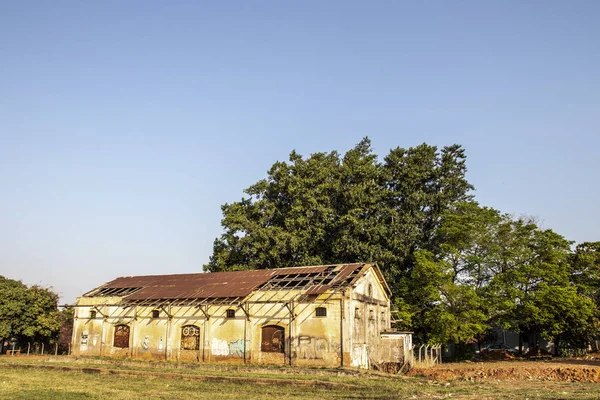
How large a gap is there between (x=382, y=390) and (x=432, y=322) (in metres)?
19.2

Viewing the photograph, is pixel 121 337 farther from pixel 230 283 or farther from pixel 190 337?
pixel 230 283

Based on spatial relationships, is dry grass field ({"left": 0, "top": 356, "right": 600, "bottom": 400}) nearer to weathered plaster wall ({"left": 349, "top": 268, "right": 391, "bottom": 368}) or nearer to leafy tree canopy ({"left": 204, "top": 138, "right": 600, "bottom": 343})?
weathered plaster wall ({"left": 349, "top": 268, "right": 391, "bottom": 368})

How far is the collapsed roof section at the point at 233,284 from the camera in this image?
31.5m

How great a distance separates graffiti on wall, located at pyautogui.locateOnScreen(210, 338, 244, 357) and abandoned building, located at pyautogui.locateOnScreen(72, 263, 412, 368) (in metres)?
0.06

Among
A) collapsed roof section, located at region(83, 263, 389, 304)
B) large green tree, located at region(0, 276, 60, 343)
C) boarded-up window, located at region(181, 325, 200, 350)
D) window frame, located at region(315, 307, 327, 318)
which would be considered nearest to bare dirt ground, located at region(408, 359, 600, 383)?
window frame, located at region(315, 307, 327, 318)

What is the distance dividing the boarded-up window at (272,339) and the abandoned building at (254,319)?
2.2 inches

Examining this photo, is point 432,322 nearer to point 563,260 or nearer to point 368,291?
point 368,291

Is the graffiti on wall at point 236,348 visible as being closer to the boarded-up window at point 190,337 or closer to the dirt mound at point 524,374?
the boarded-up window at point 190,337

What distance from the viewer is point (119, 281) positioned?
136 ft

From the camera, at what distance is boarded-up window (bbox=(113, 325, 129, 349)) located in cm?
3569

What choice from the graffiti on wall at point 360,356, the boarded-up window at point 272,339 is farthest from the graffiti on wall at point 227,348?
the graffiti on wall at point 360,356

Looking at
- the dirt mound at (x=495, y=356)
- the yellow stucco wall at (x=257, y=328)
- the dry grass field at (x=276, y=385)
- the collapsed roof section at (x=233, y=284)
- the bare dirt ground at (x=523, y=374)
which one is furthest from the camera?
the dirt mound at (x=495, y=356)

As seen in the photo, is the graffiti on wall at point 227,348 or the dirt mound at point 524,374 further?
the graffiti on wall at point 227,348

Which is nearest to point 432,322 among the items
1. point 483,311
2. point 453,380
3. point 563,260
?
point 483,311
